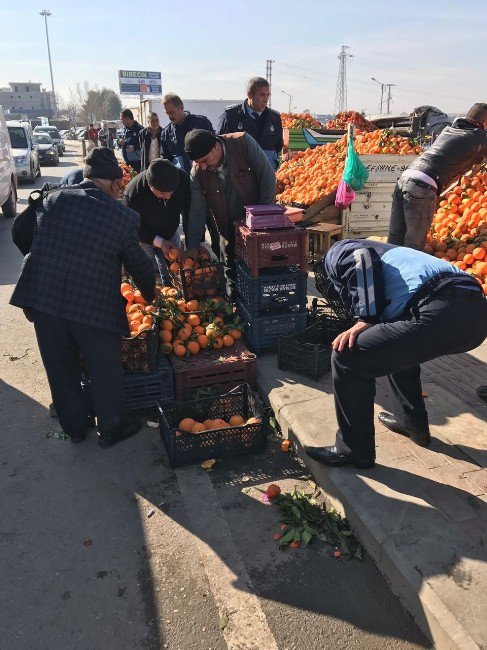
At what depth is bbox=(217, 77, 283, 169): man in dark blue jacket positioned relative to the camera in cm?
684


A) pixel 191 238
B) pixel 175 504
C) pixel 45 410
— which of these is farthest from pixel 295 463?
pixel 191 238

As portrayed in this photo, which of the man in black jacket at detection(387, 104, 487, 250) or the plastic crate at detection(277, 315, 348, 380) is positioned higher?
the man in black jacket at detection(387, 104, 487, 250)

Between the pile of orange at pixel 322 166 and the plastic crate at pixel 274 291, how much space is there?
4.17 metres

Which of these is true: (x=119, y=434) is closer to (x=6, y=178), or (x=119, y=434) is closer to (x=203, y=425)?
(x=203, y=425)

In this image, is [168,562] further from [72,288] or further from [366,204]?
[366,204]

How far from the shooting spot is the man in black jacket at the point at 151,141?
8.93 metres

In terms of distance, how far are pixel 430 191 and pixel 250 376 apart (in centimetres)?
317

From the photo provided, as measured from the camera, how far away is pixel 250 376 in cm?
470

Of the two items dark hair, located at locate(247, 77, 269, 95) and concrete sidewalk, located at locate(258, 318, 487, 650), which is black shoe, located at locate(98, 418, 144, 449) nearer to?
concrete sidewalk, located at locate(258, 318, 487, 650)

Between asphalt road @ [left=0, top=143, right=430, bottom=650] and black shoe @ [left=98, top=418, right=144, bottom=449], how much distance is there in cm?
6

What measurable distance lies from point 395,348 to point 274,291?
6.99 ft

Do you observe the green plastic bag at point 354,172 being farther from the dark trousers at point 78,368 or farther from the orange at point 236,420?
the dark trousers at point 78,368

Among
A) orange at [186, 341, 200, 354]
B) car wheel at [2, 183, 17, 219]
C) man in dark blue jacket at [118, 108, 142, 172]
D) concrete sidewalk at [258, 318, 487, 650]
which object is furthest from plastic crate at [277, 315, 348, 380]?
car wheel at [2, 183, 17, 219]

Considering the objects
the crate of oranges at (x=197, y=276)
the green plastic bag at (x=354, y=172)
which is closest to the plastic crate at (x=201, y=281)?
the crate of oranges at (x=197, y=276)
